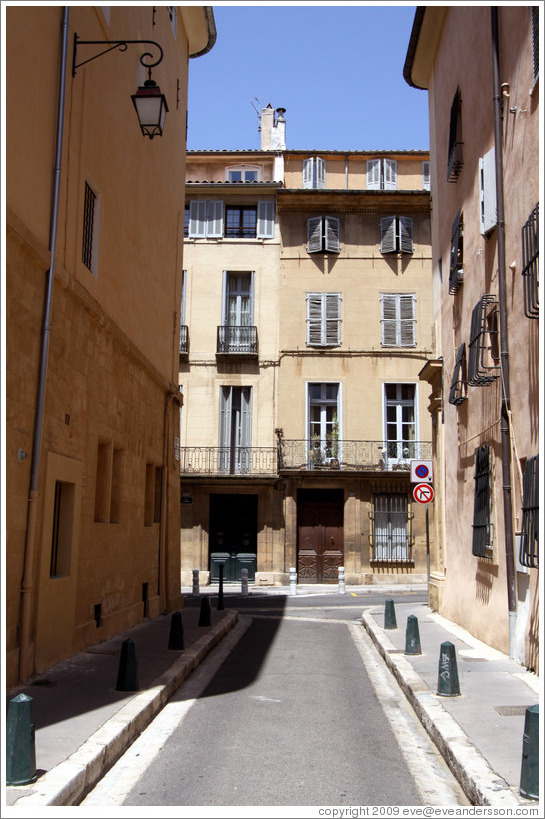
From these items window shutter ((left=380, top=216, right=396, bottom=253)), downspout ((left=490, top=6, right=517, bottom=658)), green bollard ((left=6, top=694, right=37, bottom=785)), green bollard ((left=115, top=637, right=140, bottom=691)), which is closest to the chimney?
window shutter ((left=380, top=216, right=396, bottom=253))

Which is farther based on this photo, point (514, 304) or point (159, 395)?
point (159, 395)

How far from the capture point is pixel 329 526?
28062mm

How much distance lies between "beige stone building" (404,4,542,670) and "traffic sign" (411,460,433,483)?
0.21 meters

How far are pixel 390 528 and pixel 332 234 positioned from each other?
10.8 meters

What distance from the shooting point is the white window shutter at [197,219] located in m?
29.9

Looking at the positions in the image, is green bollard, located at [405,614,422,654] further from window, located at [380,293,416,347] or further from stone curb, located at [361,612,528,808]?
window, located at [380,293,416,347]

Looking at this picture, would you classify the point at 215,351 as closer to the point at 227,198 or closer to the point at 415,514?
the point at 227,198

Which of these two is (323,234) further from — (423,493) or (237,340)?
(423,493)

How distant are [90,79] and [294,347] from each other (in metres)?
18.7

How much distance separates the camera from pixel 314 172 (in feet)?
100

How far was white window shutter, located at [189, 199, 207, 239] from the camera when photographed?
29.9 meters

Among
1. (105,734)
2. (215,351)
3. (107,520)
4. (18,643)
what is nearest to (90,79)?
(107,520)

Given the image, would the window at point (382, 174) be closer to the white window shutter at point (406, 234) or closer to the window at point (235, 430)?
the white window shutter at point (406, 234)

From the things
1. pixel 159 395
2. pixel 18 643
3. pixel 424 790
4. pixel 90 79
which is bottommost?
pixel 424 790
